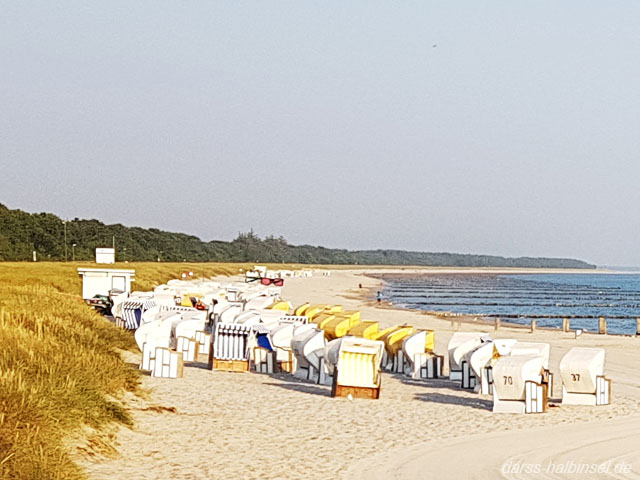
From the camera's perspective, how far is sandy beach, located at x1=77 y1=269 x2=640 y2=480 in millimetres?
9609

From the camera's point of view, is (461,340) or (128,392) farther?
(461,340)

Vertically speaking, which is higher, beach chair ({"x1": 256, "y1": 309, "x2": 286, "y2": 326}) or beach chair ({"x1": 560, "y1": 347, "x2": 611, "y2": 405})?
beach chair ({"x1": 256, "y1": 309, "x2": 286, "y2": 326})

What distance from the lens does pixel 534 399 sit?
14.0 meters

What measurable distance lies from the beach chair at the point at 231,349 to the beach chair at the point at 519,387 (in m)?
6.46

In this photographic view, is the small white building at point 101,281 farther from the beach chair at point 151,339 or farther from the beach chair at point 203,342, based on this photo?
the beach chair at point 151,339

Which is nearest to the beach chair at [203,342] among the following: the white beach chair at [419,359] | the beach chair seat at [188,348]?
the beach chair seat at [188,348]

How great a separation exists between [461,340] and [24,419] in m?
11.4

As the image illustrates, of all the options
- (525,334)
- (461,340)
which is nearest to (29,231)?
(525,334)

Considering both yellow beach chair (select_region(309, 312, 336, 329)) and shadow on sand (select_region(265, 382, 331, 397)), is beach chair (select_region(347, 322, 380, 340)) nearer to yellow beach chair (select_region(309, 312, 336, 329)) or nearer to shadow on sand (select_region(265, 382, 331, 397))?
yellow beach chair (select_region(309, 312, 336, 329))

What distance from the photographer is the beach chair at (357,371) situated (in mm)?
15352

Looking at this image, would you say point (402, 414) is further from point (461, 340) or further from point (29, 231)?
point (29, 231)

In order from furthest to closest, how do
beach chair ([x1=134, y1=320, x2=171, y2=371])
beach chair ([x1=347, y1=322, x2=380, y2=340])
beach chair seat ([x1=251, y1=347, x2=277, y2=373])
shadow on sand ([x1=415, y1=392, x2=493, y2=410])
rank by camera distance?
1. beach chair ([x1=347, y1=322, x2=380, y2=340])
2. beach chair seat ([x1=251, y1=347, x2=277, y2=373])
3. beach chair ([x1=134, y1=320, x2=171, y2=371])
4. shadow on sand ([x1=415, y1=392, x2=493, y2=410])

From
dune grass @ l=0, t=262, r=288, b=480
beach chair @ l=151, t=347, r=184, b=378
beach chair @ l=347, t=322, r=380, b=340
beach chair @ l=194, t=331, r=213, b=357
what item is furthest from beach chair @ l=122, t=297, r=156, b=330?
beach chair @ l=151, t=347, r=184, b=378

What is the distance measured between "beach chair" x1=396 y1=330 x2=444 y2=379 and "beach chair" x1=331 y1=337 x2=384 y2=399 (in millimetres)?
3981
